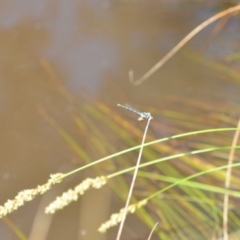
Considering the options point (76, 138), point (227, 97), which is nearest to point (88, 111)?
point (76, 138)

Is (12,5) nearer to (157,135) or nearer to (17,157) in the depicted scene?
(17,157)

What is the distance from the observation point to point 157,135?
1.01 meters

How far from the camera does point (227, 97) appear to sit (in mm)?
1061

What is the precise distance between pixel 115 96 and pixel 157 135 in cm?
16

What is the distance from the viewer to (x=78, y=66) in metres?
1.03

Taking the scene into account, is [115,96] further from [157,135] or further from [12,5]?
[12,5]

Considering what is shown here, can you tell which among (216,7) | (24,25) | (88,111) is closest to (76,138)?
(88,111)

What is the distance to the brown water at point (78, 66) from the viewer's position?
3.18 feet

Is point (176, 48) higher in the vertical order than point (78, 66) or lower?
higher

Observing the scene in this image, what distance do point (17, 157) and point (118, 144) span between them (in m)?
0.27

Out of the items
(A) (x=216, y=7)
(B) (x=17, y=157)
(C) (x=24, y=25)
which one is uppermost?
(A) (x=216, y=7)

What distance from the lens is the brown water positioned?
38.2 inches

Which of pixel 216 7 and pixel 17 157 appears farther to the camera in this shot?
pixel 216 7

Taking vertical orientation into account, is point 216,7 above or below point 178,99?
above
